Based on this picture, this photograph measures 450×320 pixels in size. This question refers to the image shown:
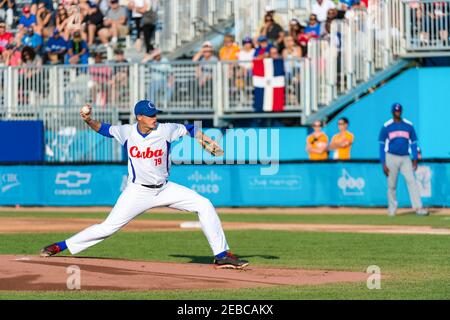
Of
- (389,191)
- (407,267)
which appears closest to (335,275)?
(407,267)

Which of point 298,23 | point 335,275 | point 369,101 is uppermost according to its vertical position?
point 298,23

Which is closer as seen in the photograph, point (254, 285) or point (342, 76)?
point (254, 285)

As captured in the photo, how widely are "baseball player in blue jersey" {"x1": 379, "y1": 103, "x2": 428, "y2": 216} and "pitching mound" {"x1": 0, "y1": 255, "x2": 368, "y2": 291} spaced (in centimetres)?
1169

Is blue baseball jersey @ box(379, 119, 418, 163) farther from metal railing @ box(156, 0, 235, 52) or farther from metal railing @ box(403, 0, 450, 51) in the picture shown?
metal railing @ box(156, 0, 235, 52)

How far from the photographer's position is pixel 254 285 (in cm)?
1296

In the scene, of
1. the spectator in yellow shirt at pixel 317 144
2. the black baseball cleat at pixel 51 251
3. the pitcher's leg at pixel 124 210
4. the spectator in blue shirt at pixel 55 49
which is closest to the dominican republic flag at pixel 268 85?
the spectator in yellow shirt at pixel 317 144

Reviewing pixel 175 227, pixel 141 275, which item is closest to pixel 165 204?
pixel 141 275

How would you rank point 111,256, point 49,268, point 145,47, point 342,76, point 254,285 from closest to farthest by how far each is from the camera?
point 254,285
point 49,268
point 111,256
point 342,76
point 145,47

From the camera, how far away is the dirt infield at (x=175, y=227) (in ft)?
72.5

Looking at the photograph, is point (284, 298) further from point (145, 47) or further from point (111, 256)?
point (145, 47)

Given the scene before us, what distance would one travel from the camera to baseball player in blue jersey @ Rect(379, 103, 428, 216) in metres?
26.1

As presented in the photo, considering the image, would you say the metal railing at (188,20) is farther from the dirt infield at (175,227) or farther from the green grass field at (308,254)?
the green grass field at (308,254)

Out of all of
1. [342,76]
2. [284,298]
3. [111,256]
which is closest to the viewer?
[284,298]
